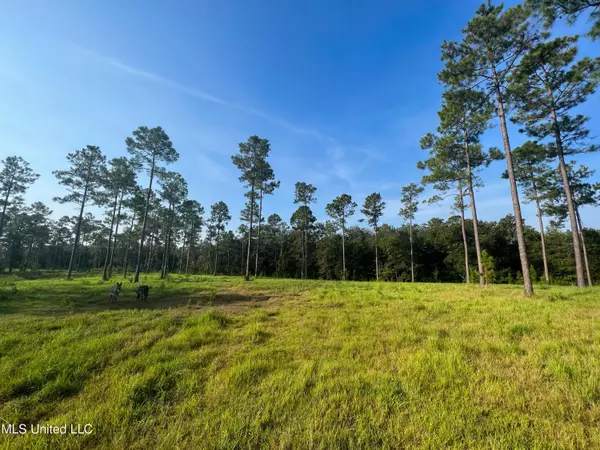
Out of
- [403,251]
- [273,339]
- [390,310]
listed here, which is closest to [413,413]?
[273,339]

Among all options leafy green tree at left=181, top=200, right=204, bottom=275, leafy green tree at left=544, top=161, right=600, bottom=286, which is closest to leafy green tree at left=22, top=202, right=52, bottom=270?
leafy green tree at left=181, top=200, right=204, bottom=275

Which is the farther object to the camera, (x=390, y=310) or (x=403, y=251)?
(x=403, y=251)

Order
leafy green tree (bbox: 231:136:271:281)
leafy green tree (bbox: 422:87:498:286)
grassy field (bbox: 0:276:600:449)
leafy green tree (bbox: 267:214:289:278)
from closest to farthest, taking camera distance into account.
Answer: grassy field (bbox: 0:276:600:449)
leafy green tree (bbox: 422:87:498:286)
leafy green tree (bbox: 231:136:271:281)
leafy green tree (bbox: 267:214:289:278)

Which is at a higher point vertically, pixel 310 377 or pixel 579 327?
pixel 579 327

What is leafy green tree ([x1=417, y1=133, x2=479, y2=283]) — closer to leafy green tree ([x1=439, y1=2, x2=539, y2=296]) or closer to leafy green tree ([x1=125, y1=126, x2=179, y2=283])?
leafy green tree ([x1=439, y1=2, x2=539, y2=296])

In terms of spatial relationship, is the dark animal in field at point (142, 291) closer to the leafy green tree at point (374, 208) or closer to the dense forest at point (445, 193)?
the dense forest at point (445, 193)

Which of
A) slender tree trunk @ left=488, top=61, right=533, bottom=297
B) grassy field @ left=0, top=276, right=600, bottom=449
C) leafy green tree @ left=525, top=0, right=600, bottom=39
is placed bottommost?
grassy field @ left=0, top=276, right=600, bottom=449

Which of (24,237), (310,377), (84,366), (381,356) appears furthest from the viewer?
(24,237)

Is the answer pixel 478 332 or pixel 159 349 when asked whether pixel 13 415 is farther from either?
pixel 478 332

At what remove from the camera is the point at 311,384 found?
10.1 ft

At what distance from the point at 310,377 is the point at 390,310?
198 inches

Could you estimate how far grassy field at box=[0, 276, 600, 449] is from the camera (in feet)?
7.15

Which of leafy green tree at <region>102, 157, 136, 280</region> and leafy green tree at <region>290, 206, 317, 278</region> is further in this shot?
leafy green tree at <region>290, 206, 317, 278</region>

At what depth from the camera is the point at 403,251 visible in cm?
3984
